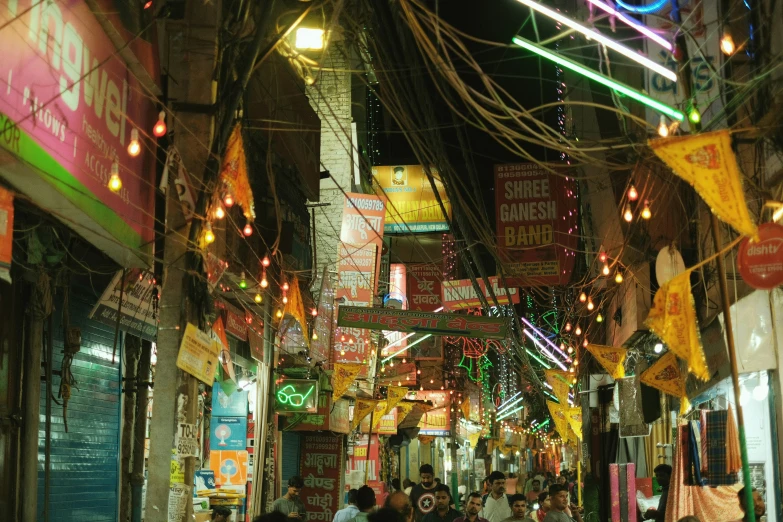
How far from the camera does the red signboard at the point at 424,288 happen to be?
2820 cm

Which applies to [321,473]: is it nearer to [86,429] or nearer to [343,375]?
[343,375]

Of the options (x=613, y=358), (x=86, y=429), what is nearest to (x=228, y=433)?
(x=86, y=429)

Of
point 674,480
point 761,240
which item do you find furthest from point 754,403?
point 761,240

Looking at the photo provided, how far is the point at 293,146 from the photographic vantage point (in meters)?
17.2

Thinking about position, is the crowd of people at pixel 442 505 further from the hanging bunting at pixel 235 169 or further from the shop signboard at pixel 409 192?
the shop signboard at pixel 409 192

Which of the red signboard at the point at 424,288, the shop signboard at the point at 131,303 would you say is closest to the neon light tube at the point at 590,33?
the shop signboard at the point at 131,303

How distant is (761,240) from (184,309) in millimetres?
5427

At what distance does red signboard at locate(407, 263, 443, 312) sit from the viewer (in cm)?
2820

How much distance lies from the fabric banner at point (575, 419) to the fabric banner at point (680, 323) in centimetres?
2209

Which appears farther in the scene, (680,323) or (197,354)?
(197,354)

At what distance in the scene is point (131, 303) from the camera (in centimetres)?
1151

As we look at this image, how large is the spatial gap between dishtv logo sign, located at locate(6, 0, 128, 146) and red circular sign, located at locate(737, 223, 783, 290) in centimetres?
594

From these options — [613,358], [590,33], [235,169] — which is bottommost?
[613,358]

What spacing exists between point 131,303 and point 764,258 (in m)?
7.80
